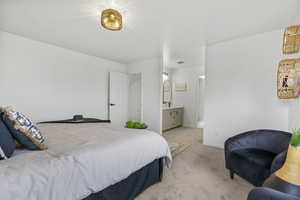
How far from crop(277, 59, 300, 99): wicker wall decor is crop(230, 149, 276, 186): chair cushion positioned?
3.03 ft

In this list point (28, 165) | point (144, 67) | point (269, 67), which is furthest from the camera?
point (144, 67)

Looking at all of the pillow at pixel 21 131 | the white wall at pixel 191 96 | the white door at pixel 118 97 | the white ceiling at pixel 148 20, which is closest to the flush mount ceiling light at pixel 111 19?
the white ceiling at pixel 148 20

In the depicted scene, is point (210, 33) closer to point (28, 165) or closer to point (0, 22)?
point (28, 165)

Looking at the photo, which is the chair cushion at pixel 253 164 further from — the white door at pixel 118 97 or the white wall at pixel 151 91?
the white door at pixel 118 97

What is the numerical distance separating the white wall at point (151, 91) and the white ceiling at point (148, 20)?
107 centimetres

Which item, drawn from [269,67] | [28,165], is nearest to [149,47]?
[269,67]

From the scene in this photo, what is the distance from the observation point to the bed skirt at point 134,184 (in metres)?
1.23

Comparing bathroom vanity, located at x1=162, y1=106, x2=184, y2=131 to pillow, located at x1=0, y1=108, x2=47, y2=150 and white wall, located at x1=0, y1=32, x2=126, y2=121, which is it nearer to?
white wall, located at x1=0, y1=32, x2=126, y2=121

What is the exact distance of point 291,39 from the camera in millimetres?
1625

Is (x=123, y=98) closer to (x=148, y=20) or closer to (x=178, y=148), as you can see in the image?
(x=178, y=148)

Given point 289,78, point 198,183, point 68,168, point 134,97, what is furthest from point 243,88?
point 134,97

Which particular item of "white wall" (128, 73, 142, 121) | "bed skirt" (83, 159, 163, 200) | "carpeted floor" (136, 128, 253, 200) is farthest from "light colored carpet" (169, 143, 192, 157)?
"white wall" (128, 73, 142, 121)

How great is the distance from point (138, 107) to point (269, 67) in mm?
3632

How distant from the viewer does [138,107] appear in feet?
16.2
